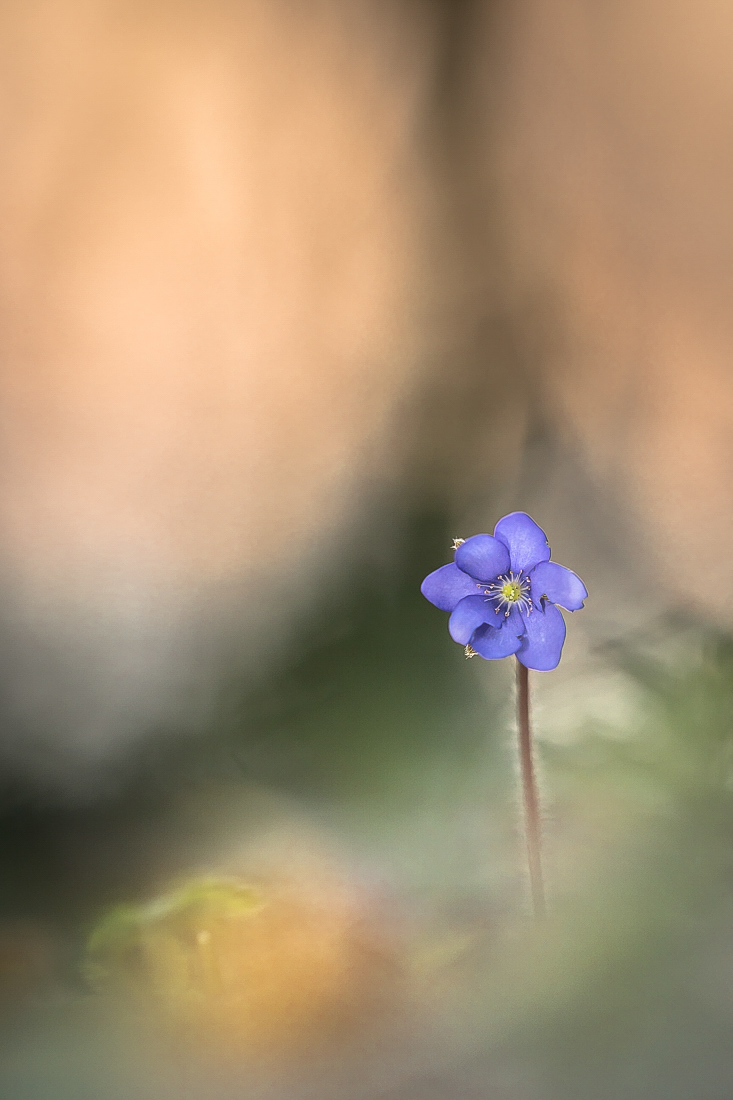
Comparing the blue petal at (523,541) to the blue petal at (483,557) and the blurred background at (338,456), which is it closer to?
the blue petal at (483,557)

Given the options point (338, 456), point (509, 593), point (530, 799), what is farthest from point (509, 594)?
point (338, 456)

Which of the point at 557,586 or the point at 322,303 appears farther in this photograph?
the point at 322,303

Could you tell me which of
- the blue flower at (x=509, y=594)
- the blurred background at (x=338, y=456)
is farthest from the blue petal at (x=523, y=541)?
the blurred background at (x=338, y=456)

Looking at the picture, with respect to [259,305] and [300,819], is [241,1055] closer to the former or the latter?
[300,819]

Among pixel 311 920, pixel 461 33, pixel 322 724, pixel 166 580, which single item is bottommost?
pixel 311 920

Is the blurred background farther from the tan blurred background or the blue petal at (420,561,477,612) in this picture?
the blue petal at (420,561,477,612)

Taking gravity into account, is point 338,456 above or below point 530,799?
above

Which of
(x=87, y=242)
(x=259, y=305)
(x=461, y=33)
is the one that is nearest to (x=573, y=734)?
(x=259, y=305)

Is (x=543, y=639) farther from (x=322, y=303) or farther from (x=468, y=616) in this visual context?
(x=322, y=303)
